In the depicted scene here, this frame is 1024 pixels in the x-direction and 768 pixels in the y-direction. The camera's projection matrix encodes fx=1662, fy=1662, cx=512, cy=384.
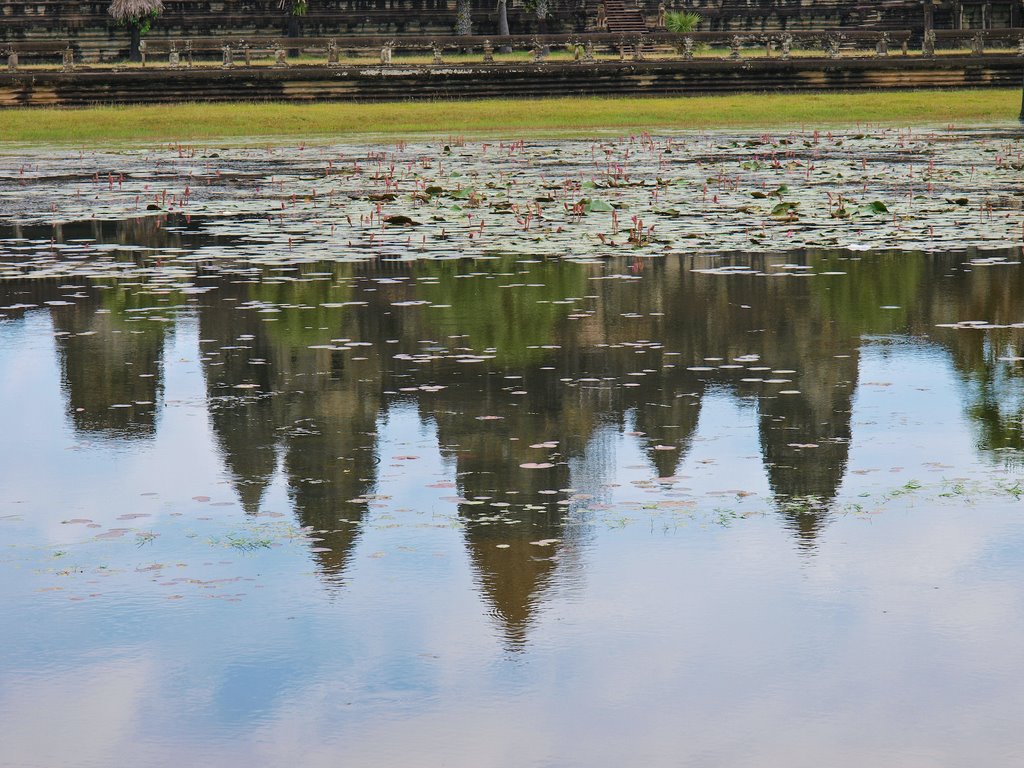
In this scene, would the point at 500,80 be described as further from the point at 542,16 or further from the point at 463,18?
the point at 542,16

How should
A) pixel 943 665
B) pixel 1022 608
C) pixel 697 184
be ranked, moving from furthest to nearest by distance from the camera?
pixel 697 184 < pixel 1022 608 < pixel 943 665

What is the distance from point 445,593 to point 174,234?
34.4 feet

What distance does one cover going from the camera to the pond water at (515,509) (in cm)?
376

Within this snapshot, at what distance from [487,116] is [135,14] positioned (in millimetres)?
21720

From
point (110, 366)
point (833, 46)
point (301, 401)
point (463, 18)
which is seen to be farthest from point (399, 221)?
point (463, 18)

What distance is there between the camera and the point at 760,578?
4.68 metres

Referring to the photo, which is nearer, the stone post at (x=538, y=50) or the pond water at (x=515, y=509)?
the pond water at (x=515, y=509)

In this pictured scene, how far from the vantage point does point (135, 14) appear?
166 ft

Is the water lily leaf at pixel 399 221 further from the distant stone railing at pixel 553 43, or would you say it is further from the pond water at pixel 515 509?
the distant stone railing at pixel 553 43

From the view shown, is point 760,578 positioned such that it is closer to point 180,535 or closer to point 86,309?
point 180,535

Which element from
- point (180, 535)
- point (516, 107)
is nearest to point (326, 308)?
point (180, 535)

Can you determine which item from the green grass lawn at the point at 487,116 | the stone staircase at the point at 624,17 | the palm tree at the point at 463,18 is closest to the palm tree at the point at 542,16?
the stone staircase at the point at 624,17

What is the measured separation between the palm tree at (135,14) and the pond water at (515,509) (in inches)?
1595

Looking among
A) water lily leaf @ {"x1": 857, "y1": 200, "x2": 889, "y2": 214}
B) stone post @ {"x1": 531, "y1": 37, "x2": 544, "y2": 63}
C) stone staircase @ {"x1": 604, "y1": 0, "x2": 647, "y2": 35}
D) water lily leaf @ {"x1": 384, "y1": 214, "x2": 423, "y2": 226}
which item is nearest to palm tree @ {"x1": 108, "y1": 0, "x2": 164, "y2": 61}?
stone post @ {"x1": 531, "y1": 37, "x2": 544, "y2": 63}
